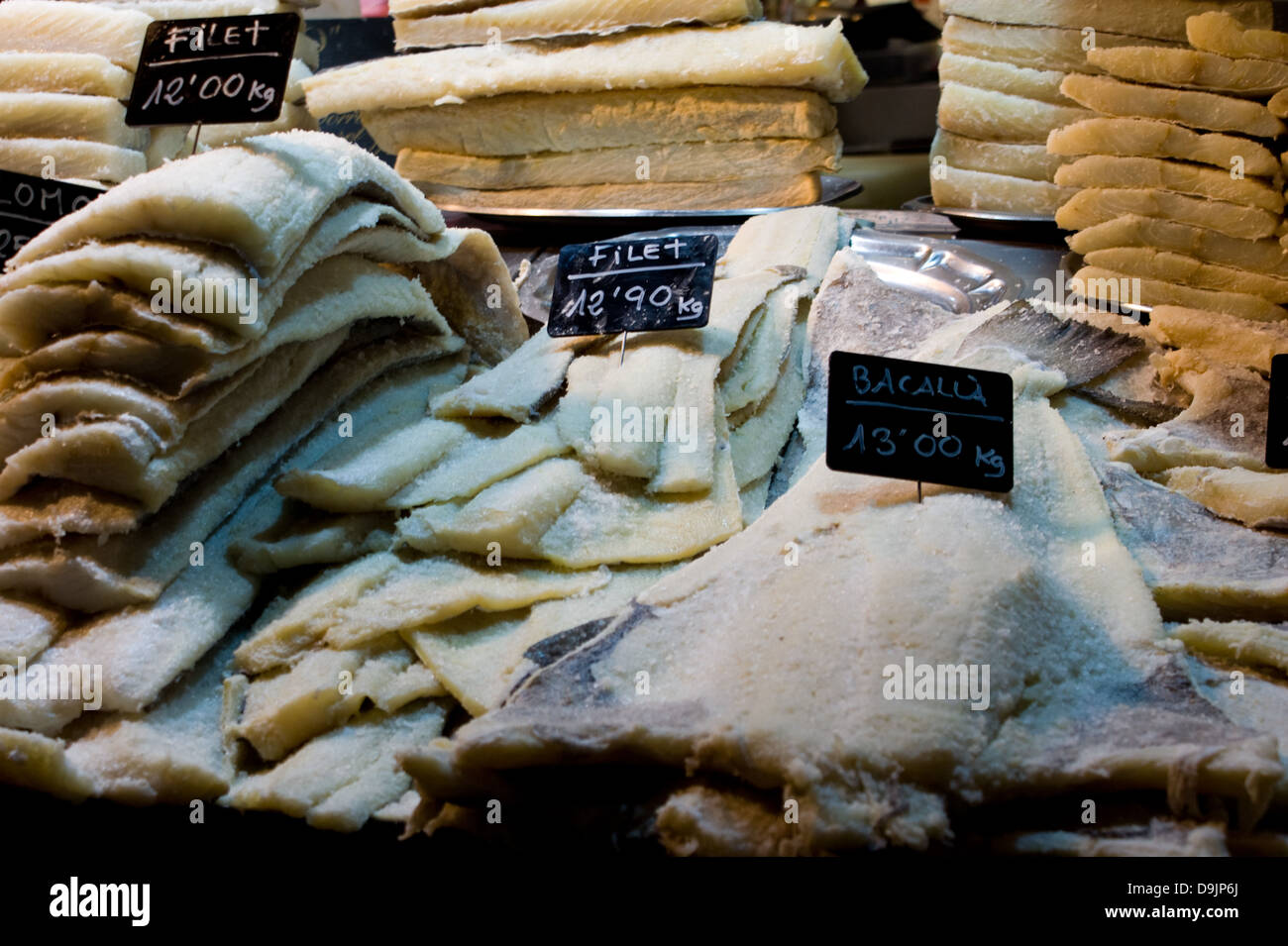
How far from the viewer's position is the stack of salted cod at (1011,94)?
3.62 meters

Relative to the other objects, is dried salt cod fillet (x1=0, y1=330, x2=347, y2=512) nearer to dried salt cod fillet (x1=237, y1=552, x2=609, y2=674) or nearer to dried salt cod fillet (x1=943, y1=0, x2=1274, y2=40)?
dried salt cod fillet (x1=237, y1=552, x2=609, y2=674)

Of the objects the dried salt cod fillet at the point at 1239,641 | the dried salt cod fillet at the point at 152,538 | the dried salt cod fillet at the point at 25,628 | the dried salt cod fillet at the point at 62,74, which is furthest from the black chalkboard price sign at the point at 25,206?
the dried salt cod fillet at the point at 1239,641

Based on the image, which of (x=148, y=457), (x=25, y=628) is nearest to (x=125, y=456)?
(x=148, y=457)

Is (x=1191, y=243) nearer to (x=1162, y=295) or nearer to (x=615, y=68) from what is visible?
(x=1162, y=295)

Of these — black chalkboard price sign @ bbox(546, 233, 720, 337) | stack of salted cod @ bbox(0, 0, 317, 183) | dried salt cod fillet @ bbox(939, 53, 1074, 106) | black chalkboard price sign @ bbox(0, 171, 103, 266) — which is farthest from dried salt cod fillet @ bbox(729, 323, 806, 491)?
stack of salted cod @ bbox(0, 0, 317, 183)

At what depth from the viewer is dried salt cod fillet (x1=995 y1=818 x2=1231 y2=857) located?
4.20ft

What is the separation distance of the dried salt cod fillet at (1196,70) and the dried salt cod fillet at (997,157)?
2.19 ft

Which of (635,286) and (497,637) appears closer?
(497,637)

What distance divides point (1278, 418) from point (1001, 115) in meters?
1.92

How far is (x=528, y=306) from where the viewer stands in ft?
11.2

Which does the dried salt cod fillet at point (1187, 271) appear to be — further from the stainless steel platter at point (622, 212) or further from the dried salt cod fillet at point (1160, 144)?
the stainless steel platter at point (622, 212)

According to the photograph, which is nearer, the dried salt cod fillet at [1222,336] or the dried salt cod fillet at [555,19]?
the dried salt cod fillet at [1222,336]

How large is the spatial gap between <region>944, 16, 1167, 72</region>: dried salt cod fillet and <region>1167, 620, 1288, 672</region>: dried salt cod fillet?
8.17ft

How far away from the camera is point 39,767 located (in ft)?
5.21
